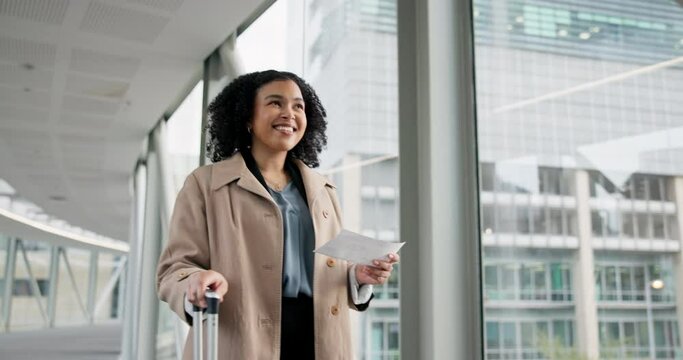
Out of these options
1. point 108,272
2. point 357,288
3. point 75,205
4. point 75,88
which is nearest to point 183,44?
point 75,88

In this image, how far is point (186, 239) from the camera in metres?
1.62

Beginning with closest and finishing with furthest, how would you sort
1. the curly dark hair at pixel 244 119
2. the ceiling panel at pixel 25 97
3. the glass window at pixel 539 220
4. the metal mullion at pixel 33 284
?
the curly dark hair at pixel 244 119 < the glass window at pixel 539 220 < the ceiling panel at pixel 25 97 < the metal mullion at pixel 33 284

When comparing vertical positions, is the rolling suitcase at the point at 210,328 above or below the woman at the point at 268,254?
below

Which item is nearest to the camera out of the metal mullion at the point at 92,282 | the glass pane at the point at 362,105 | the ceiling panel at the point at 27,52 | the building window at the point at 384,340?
the building window at the point at 384,340

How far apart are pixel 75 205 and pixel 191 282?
13.9 metres

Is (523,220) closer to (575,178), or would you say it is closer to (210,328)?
(575,178)

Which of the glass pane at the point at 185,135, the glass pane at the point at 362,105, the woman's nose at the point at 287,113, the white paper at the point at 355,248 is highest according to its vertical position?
the glass pane at the point at 185,135

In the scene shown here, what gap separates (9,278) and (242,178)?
21.7 meters

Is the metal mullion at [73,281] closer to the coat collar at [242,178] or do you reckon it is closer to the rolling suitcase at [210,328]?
the coat collar at [242,178]

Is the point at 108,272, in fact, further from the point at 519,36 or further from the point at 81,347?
the point at 519,36

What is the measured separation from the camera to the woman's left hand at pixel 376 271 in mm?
1649

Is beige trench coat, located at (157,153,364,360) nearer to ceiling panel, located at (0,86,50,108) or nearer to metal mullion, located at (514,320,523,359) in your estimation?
metal mullion, located at (514,320,523,359)

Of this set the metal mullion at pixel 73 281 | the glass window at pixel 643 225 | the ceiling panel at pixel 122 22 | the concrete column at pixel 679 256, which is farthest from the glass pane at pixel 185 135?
the metal mullion at pixel 73 281

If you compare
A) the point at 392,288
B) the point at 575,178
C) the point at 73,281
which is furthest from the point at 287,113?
the point at 73,281
